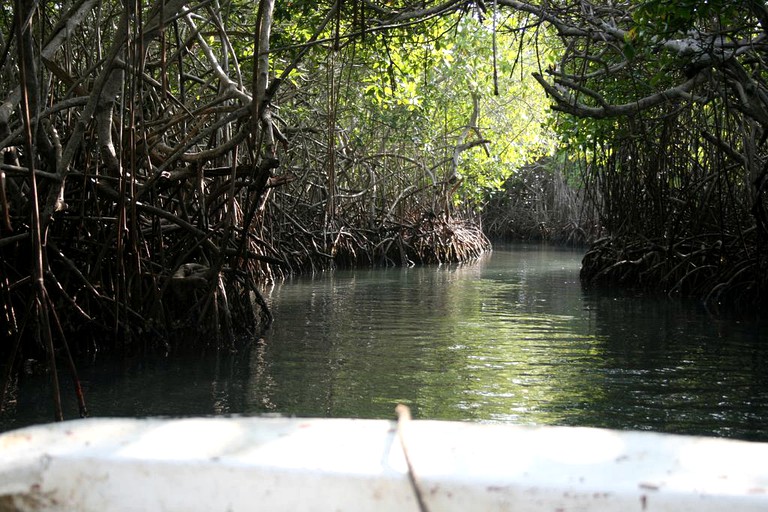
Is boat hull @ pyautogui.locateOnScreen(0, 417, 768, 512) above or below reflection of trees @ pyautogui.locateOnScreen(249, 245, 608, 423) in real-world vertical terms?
above

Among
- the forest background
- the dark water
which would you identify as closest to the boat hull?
the forest background

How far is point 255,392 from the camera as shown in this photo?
454 centimetres

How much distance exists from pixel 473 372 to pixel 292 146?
7.84m

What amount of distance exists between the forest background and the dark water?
A: 1.37 ft

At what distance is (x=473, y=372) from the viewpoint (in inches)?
200

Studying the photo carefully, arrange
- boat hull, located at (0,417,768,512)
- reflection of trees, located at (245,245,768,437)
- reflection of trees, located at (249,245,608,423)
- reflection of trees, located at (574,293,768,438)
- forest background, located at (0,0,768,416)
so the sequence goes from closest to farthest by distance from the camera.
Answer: boat hull, located at (0,417,768,512) → reflection of trees, located at (574,293,768,438) → reflection of trees, located at (245,245,768,437) → reflection of trees, located at (249,245,608,423) → forest background, located at (0,0,768,416)

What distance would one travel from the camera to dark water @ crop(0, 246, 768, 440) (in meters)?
4.14

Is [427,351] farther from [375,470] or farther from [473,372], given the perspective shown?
[375,470]

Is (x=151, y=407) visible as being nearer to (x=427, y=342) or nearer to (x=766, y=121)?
(x=427, y=342)

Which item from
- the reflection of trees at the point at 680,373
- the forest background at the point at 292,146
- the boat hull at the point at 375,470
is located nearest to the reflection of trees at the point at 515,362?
the reflection of trees at the point at 680,373

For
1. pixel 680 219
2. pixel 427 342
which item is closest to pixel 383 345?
pixel 427 342

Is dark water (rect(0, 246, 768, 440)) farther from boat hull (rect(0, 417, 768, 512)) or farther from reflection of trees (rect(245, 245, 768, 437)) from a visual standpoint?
boat hull (rect(0, 417, 768, 512))

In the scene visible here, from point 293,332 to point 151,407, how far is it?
2.44 metres

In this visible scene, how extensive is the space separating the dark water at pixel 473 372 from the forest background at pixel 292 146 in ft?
1.37
